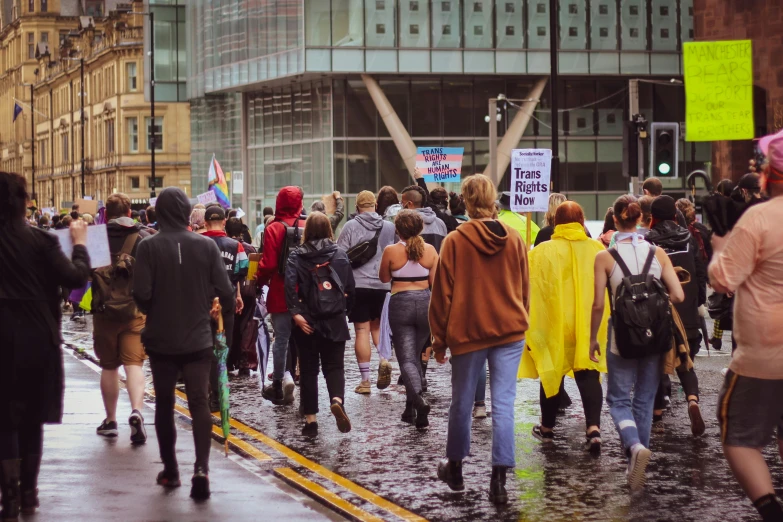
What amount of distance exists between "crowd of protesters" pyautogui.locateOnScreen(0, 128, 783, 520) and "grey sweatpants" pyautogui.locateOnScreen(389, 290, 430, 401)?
15mm

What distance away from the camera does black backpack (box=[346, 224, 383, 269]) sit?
12508 mm

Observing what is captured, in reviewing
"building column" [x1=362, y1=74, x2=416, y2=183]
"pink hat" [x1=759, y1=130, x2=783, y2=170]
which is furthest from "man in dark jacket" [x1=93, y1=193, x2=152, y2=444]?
"building column" [x1=362, y1=74, x2=416, y2=183]

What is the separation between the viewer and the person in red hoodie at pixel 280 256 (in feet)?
37.9

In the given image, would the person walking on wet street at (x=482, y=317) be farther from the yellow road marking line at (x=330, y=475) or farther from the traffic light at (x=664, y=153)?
the traffic light at (x=664, y=153)

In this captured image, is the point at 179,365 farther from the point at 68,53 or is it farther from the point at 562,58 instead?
the point at 68,53

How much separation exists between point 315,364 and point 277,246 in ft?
4.81

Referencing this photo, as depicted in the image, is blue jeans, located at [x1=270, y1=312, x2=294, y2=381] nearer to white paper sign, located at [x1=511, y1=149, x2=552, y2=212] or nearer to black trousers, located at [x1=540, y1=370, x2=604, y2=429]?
black trousers, located at [x1=540, y1=370, x2=604, y2=429]

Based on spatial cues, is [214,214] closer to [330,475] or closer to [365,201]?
[365,201]

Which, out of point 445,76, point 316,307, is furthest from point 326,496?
point 445,76

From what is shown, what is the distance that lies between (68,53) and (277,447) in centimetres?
10170

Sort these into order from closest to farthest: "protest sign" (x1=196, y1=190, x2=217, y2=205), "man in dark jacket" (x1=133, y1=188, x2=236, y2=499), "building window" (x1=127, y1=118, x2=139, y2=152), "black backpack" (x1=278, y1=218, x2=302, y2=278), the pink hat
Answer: the pink hat < "man in dark jacket" (x1=133, y1=188, x2=236, y2=499) < "black backpack" (x1=278, y1=218, x2=302, y2=278) < "protest sign" (x1=196, y1=190, x2=217, y2=205) < "building window" (x1=127, y1=118, x2=139, y2=152)

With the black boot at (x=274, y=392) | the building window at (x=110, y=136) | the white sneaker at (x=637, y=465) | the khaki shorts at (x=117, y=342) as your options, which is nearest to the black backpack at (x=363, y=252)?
the black boot at (x=274, y=392)

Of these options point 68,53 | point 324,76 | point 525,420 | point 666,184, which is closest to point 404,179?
point 324,76

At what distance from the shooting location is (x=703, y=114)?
1998 centimetres
